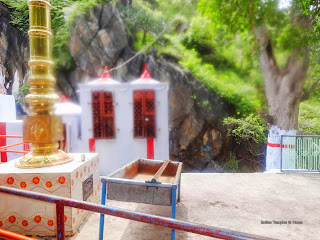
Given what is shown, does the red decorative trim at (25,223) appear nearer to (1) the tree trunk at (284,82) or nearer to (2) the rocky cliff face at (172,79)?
(1) the tree trunk at (284,82)

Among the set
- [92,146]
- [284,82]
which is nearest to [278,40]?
[284,82]

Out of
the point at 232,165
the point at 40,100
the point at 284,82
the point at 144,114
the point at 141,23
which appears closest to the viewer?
the point at 40,100

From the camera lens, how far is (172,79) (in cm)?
1427

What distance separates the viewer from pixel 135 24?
15711 millimetres

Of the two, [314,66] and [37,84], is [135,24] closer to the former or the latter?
[314,66]

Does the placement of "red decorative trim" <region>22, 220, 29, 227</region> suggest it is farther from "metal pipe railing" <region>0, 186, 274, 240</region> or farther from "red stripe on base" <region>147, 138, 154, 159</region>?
"red stripe on base" <region>147, 138, 154, 159</region>

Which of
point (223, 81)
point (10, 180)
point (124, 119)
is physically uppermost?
point (223, 81)

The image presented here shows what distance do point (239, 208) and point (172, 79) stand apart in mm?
11149

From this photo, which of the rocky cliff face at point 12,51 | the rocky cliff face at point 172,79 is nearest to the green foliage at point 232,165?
the rocky cliff face at point 172,79

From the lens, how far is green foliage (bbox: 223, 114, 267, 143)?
13344mm

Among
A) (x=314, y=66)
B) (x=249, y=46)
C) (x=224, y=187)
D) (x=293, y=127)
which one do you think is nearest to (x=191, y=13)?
(x=249, y=46)

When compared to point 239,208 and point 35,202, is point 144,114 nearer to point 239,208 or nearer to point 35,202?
point 239,208

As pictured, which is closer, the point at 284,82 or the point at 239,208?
the point at 239,208

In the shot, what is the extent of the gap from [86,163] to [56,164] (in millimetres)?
453
